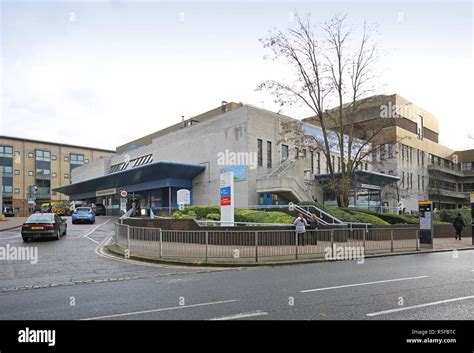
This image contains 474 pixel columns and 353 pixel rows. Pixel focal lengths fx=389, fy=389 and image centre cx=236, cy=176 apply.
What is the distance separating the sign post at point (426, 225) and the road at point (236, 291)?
18.5 ft

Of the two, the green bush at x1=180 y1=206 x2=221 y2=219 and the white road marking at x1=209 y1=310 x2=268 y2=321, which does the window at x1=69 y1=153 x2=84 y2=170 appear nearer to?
the green bush at x1=180 y1=206 x2=221 y2=219

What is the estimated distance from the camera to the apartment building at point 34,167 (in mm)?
80438

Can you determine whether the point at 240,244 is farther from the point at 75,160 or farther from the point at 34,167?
the point at 75,160

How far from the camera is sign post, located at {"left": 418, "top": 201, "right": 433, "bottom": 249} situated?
19.1 meters

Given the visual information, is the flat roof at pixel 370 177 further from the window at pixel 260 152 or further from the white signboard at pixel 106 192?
the white signboard at pixel 106 192

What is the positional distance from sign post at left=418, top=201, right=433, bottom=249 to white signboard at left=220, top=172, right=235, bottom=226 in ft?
31.1

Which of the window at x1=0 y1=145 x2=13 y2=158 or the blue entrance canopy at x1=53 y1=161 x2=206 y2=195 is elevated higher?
the window at x1=0 y1=145 x2=13 y2=158

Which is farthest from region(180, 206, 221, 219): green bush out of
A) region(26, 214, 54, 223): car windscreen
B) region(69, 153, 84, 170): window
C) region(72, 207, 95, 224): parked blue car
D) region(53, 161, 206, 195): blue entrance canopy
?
region(69, 153, 84, 170): window

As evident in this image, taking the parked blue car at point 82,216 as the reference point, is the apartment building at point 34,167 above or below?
above

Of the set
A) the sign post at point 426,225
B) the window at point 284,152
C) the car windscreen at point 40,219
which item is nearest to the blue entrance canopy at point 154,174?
the window at point 284,152

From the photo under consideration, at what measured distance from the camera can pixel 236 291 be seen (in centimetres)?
853

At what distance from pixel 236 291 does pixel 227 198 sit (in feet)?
37.2
